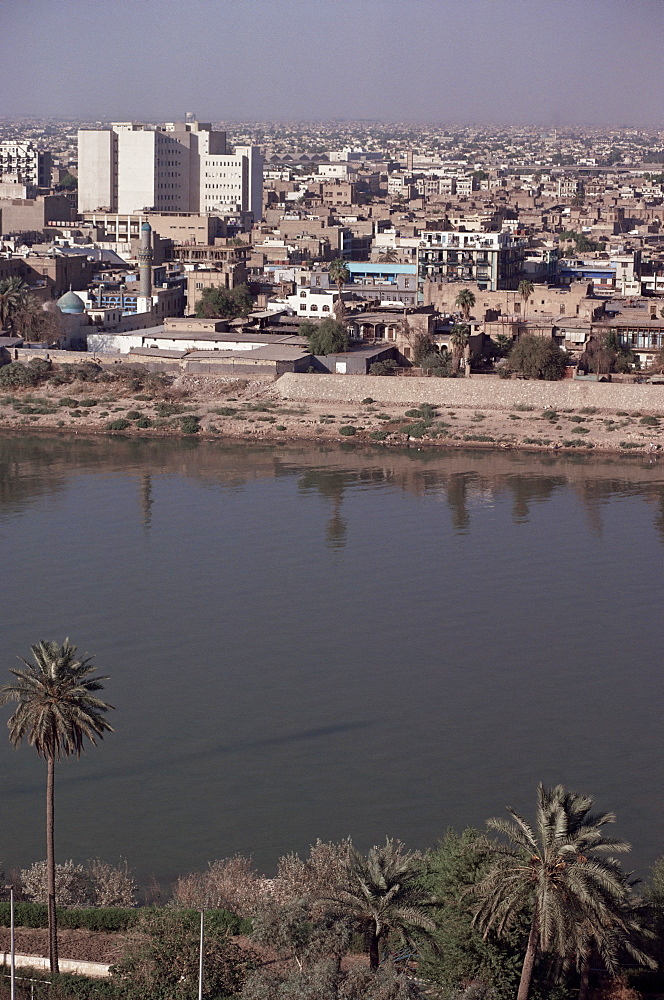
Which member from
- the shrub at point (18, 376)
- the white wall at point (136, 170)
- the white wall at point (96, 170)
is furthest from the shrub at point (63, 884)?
the white wall at point (96, 170)

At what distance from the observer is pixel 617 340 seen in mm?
33250

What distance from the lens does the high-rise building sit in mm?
67875

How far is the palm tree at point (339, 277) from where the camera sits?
114ft

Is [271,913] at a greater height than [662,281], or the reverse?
[662,281]

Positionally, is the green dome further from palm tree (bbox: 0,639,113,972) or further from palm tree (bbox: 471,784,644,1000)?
palm tree (bbox: 471,784,644,1000)

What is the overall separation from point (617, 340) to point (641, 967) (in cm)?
2570

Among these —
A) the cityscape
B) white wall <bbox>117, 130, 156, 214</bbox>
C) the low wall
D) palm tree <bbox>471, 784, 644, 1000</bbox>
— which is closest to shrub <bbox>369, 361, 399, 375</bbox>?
the cityscape

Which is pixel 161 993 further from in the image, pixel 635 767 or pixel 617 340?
pixel 617 340

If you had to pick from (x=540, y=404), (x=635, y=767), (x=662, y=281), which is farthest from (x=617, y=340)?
(x=635, y=767)

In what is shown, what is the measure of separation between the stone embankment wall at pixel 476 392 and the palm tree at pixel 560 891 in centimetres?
2201

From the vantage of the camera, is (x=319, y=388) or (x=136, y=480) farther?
(x=319, y=388)

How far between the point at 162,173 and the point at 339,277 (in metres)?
33.0

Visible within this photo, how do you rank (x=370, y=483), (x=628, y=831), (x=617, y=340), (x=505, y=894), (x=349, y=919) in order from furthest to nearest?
(x=617, y=340) < (x=370, y=483) < (x=628, y=831) < (x=349, y=919) < (x=505, y=894)

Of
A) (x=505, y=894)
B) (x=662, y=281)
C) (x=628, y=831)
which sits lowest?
(x=628, y=831)
